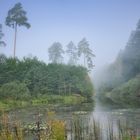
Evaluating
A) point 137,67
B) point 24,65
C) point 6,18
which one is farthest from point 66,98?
point 137,67

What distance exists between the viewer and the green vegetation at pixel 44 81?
1660 inches

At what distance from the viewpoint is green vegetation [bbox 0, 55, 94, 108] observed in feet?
138

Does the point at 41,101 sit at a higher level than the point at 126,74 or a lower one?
lower

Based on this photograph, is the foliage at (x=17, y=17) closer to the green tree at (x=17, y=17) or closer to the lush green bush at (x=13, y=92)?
the green tree at (x=17, y=17)

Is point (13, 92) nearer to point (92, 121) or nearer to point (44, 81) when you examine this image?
point (44, 81)

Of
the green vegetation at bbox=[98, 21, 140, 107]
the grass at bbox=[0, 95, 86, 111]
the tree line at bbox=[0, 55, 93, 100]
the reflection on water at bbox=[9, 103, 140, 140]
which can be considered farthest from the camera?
the green vegetation at bbox=[98, 21, 140, 107]

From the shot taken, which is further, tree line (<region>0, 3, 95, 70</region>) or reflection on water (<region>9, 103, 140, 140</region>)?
tree line (<region>0, 3, 95, 70</region>)

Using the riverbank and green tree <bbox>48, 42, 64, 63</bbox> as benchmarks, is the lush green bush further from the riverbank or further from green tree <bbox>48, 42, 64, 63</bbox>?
green tree <bbox>48, 42, 64, 63</bbox>

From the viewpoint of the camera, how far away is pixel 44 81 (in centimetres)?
4669

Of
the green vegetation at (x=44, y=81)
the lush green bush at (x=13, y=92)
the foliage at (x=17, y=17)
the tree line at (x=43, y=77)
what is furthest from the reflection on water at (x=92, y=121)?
the foliage at (x=17, y=17)

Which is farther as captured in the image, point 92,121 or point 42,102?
point 42,102

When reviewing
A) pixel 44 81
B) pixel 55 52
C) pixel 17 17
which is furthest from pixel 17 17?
pixel 55 52

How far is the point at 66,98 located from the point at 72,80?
5283mm

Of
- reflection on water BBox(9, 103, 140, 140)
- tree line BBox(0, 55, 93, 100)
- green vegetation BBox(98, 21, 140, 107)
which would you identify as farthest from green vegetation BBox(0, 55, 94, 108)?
reflection on water BBox(9, 103, 140, 140)
